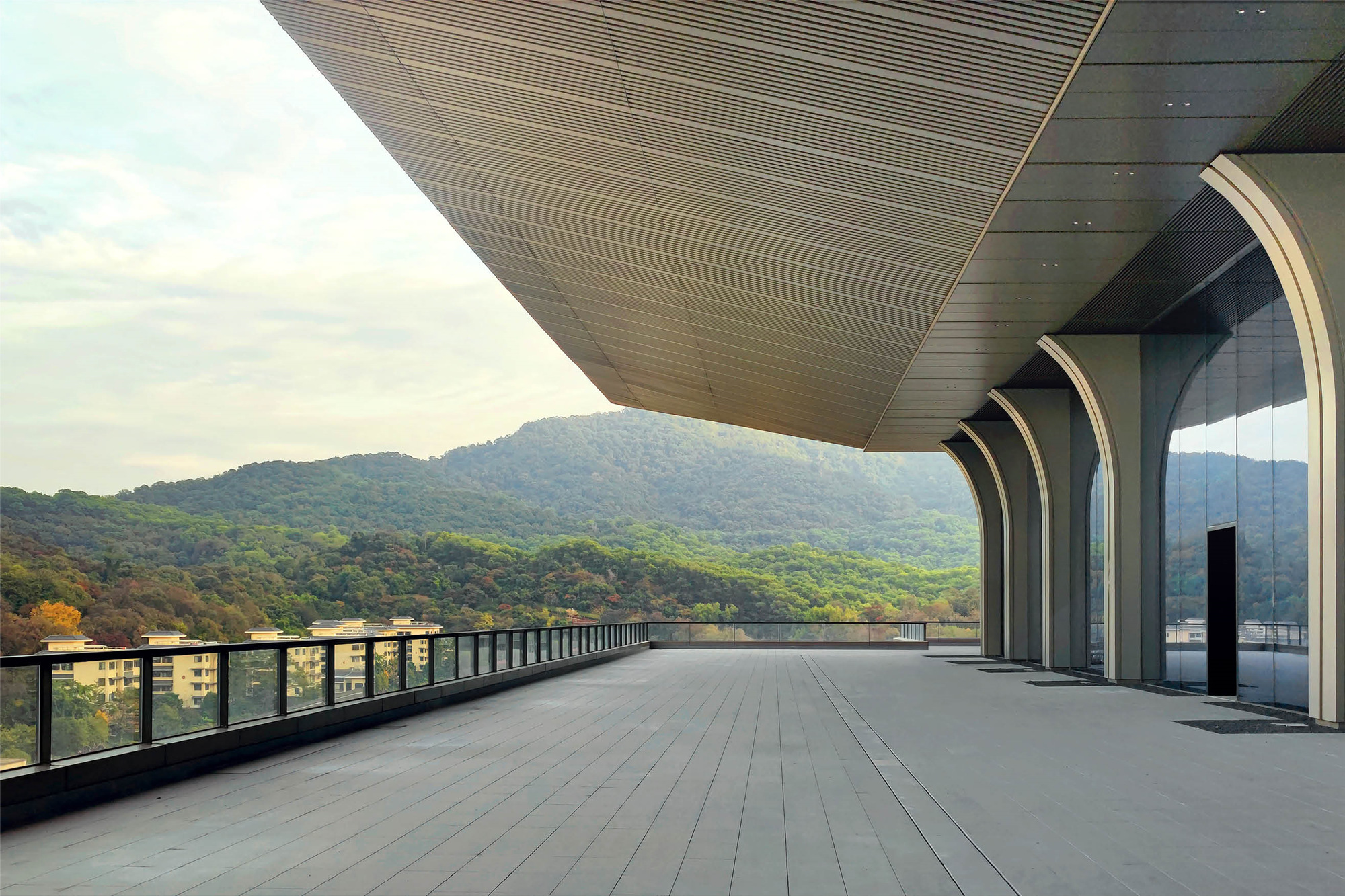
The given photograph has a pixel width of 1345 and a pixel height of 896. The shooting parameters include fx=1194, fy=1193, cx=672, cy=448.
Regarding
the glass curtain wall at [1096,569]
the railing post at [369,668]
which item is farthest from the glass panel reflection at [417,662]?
the glass curtain wall at [1096,569]

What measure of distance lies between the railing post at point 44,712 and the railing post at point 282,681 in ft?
9.49

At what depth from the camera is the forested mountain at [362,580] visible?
4194cm

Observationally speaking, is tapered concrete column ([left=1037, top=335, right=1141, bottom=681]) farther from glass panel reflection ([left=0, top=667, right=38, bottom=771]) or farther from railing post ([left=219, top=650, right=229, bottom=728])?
glass panel reflection ([left=0, top=667, right=38, bottom=771])

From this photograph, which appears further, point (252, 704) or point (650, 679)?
point (650, 679)

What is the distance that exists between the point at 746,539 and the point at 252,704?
9477cm

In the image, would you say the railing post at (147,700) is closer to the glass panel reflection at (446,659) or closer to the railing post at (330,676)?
the railing post at (330,676)

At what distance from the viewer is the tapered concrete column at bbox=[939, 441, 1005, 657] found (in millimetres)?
30734

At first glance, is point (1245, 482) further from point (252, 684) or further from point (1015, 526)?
point (1015, 526)

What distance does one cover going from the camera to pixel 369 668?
1234 centimetres

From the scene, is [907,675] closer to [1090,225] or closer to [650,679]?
[650,679]

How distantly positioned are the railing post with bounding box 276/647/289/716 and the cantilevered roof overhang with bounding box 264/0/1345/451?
18.8 feet

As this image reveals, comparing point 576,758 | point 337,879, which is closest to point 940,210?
point 576,758

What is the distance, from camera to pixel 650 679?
20625 mm

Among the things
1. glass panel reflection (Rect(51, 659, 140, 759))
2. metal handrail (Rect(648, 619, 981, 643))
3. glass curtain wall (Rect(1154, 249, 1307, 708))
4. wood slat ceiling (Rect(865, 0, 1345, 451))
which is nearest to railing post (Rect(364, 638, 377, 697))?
glass panel reflection (Rect(51, 659, 140, 759))
